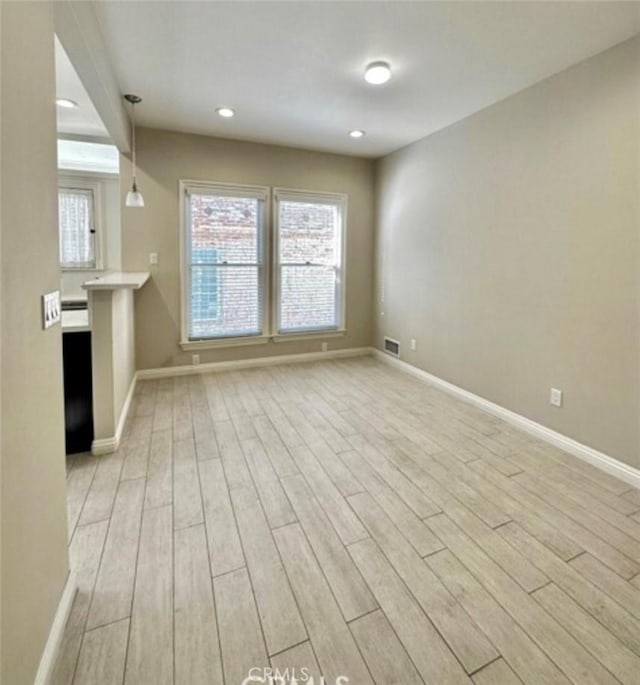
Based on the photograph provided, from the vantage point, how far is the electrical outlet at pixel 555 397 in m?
2.93

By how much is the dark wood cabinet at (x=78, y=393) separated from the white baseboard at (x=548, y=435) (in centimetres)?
318

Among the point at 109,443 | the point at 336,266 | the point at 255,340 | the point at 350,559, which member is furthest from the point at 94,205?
the point at 350,559

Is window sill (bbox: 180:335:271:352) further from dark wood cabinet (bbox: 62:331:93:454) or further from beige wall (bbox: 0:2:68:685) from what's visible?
beige wall (bbox: 0:2:68:685)

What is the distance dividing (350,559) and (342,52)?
117 inches

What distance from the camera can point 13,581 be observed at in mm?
1019

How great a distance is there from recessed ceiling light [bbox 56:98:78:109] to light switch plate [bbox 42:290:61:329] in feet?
8.76

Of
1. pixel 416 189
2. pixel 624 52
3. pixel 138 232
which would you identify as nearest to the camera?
pixel 624 52

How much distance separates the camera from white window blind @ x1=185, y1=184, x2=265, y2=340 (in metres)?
4.41

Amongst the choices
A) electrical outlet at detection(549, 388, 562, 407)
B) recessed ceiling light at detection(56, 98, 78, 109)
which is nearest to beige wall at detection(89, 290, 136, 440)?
recessed ceiling light at detection(56, 98, 78, 109)

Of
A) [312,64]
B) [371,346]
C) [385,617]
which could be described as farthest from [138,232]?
[385,617]

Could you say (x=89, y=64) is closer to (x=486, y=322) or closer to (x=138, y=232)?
(x=138, y=232)

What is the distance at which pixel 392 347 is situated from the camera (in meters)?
5.08

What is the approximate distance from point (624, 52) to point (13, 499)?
12.0ft

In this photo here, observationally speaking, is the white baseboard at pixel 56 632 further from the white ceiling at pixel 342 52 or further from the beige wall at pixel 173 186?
the beige wall at pixel 173 186
